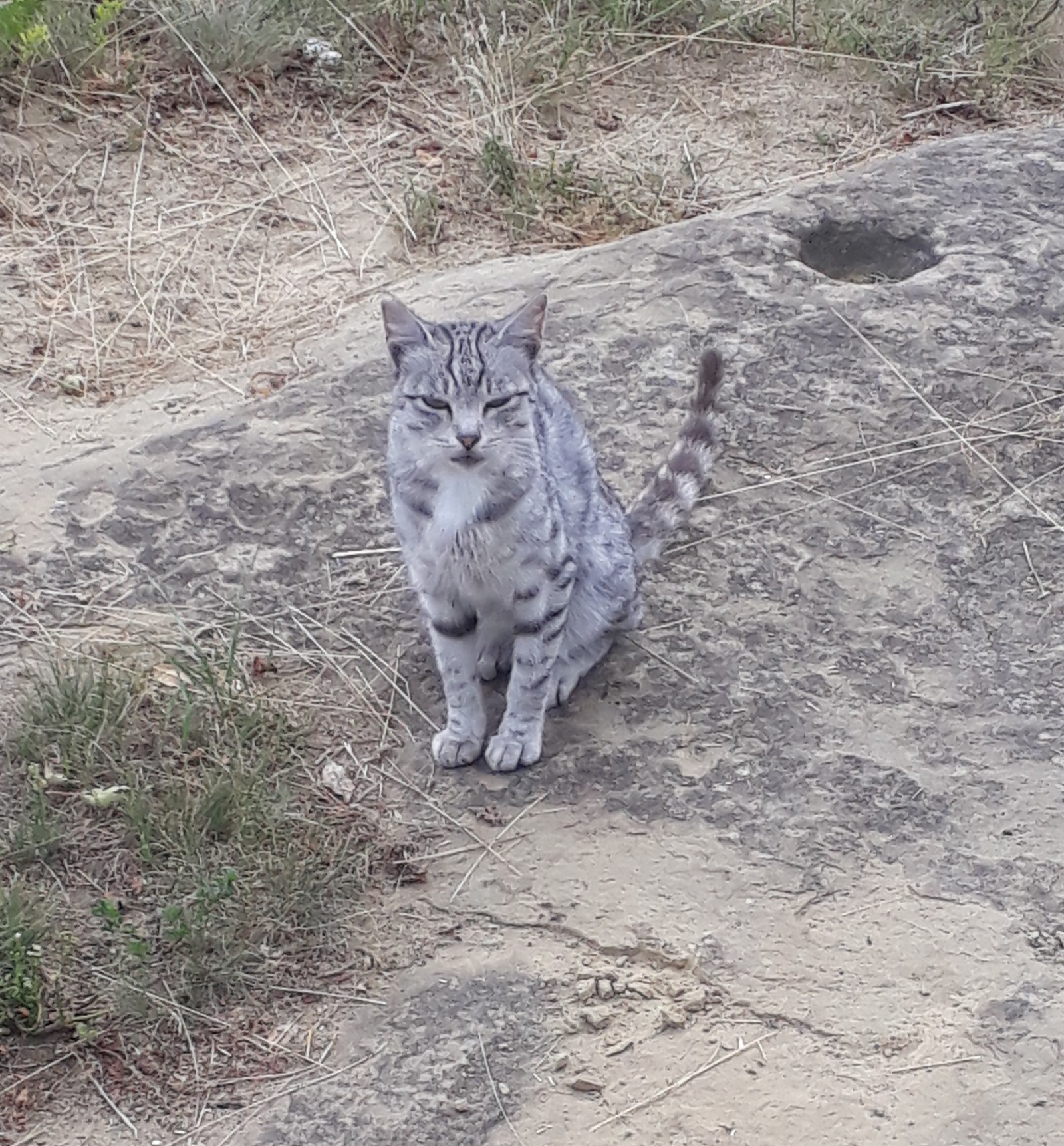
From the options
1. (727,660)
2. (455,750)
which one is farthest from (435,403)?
(727,660)

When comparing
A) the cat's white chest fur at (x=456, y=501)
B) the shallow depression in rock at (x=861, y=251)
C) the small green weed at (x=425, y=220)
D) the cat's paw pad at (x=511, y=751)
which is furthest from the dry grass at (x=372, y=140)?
the cat's paw pad at (x=511, y=751)

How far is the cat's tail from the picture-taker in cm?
414

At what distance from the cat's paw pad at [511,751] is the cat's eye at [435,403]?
2.69 ft

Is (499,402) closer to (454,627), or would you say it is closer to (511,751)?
(454,627)

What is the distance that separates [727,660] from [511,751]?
0.66 metres

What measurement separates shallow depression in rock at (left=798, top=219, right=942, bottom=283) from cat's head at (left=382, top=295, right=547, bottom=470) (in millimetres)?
2238

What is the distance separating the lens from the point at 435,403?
332 centimetres

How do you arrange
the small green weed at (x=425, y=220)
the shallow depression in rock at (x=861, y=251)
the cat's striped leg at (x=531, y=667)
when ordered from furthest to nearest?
the small green weed at (x=425, y=220), the shallow depression in rock at (x=861, y=251), the cat's striped leg at (x=531, y=667)

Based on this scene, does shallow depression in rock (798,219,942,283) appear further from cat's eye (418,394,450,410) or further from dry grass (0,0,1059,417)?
cat's eye (418,394,450,410)

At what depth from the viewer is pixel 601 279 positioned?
526 cm

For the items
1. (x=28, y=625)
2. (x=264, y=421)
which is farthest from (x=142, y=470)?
(x=28, y=625)

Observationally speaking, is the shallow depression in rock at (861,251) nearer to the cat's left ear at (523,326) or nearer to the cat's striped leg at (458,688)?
the cat's left ear at (523,326)

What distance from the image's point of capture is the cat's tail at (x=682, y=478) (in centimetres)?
414

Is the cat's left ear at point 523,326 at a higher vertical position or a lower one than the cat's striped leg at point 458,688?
higher
